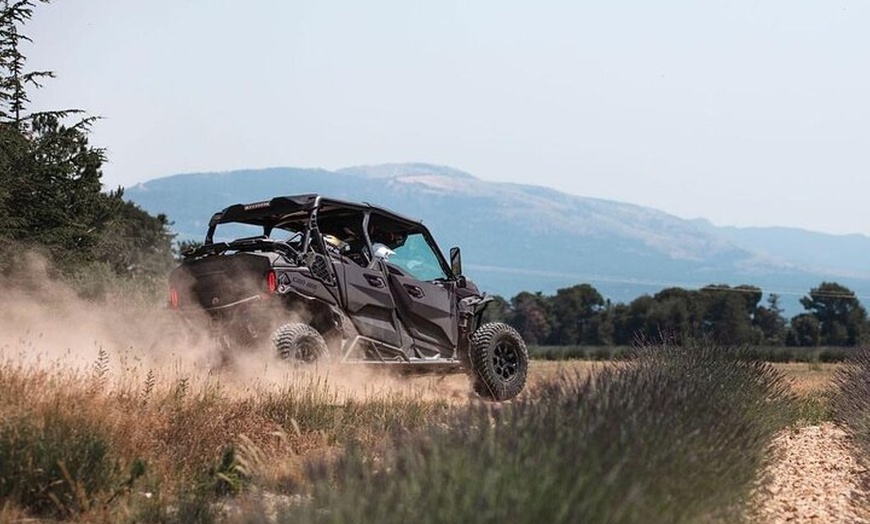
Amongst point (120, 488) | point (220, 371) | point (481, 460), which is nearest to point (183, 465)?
point (120, 488)

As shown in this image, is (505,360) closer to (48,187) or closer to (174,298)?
(174,298)

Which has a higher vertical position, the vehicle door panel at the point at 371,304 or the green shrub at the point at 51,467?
the vehicle door panel at the point at 371,304

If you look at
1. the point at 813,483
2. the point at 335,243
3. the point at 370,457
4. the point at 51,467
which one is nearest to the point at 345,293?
the point at 335,243

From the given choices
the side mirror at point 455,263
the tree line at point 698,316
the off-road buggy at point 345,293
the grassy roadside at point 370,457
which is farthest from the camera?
the tree line at point 698,316

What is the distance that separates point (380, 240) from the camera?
13914 mm

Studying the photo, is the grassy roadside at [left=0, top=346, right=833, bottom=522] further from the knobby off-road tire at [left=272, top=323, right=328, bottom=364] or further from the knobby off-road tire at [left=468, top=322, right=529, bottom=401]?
the knobby off-road tire at [left=468, top=322, right=529, bottom=401]

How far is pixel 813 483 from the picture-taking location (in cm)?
966

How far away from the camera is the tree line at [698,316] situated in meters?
95.7

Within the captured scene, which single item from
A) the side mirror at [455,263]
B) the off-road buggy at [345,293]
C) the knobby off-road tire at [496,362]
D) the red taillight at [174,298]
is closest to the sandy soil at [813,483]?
the knobby off-road tire at [496,362]

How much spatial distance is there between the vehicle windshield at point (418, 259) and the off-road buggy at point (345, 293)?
0.02 metres

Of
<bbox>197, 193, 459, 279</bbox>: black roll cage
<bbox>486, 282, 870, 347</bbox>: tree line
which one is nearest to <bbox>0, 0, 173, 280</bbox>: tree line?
<bbox>197, 193, 459, 279</bbox>: black roll cage

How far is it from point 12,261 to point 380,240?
2248 centimetres

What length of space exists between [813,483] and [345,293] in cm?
522

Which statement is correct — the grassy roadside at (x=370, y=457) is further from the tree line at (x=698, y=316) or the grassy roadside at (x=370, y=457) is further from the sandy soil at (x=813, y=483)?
the tree line at (x=698, y=316)
